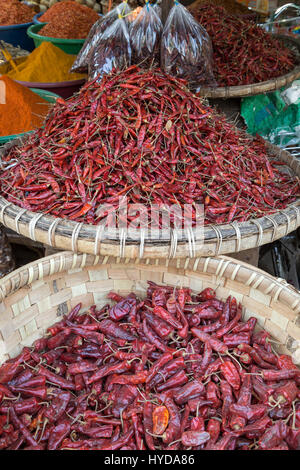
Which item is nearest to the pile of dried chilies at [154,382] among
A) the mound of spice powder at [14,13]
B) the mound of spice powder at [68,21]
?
the mound of spice powder at [68,21]

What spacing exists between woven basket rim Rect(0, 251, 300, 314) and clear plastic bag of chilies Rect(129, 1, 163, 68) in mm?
1665

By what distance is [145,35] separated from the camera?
3.04 metres

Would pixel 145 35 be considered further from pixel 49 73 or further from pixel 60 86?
pixel 49 73

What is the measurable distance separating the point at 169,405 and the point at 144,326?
427 mm

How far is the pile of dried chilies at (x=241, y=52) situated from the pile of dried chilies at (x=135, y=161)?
1379 millimetres

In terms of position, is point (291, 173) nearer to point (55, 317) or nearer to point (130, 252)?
point (130, 252)

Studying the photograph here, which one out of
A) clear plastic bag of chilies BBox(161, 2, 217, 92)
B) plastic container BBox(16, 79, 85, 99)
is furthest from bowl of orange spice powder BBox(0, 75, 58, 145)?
clear plastic bag of chilies BBox(161, 2, 217, 92)

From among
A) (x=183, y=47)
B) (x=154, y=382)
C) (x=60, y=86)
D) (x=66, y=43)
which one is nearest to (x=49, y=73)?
(x=60, y=86)

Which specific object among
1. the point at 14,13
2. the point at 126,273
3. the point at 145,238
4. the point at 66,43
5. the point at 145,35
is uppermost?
the point at 14,13

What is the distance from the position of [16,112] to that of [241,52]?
82.7 inches

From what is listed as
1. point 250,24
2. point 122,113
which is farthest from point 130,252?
point 250,24

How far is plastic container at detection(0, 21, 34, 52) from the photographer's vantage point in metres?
5.50

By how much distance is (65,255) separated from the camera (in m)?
2.07

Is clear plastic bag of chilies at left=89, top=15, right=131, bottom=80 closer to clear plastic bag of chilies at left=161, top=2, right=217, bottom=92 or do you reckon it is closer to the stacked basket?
clear plastic bag of chilies at left=161, top=2, right=217, bottom=92
